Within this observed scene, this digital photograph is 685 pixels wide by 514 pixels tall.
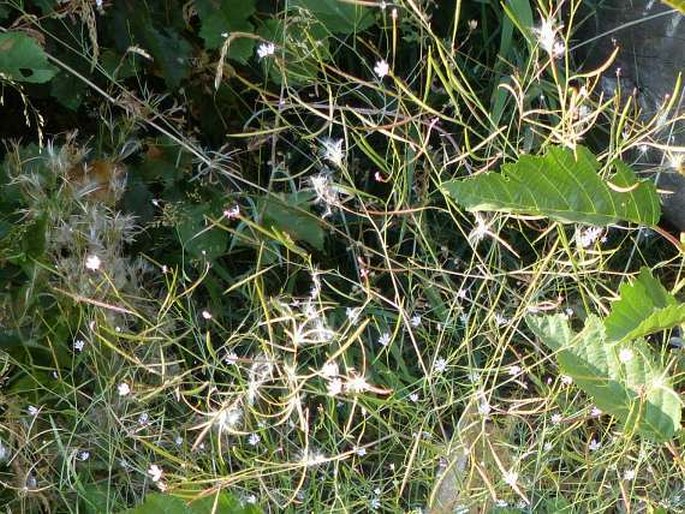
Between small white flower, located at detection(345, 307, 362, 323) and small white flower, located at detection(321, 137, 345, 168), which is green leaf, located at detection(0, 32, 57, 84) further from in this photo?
small white flower, located at detection(345, 307, 362, 323)

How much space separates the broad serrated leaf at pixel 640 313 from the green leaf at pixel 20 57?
954mm

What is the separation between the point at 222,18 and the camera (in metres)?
1.77

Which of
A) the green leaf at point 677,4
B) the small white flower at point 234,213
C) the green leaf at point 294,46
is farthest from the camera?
the green leaf at point 294,46

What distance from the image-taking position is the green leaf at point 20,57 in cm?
161

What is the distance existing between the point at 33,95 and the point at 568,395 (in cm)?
108

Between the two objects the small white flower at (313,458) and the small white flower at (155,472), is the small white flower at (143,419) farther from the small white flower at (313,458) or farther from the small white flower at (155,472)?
the small white flower at (313,458)

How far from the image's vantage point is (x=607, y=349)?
139 centimetres

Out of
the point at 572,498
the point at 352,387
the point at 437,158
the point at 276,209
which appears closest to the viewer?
the point at 352,387

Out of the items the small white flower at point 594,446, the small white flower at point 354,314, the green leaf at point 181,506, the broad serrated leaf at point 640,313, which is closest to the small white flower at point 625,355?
the broad serrated leaf at point 640,313

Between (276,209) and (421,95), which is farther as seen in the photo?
(421,95)

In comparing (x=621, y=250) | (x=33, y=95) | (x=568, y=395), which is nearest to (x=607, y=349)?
(x=568, y=395)

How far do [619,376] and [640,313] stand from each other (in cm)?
23

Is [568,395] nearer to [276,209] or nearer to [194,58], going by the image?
[276,209]

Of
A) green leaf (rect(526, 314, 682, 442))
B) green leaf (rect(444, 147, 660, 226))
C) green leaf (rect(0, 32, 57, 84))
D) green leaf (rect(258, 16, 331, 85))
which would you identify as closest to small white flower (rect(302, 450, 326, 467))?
green leaf (rect(526, 314, 682, 442))
